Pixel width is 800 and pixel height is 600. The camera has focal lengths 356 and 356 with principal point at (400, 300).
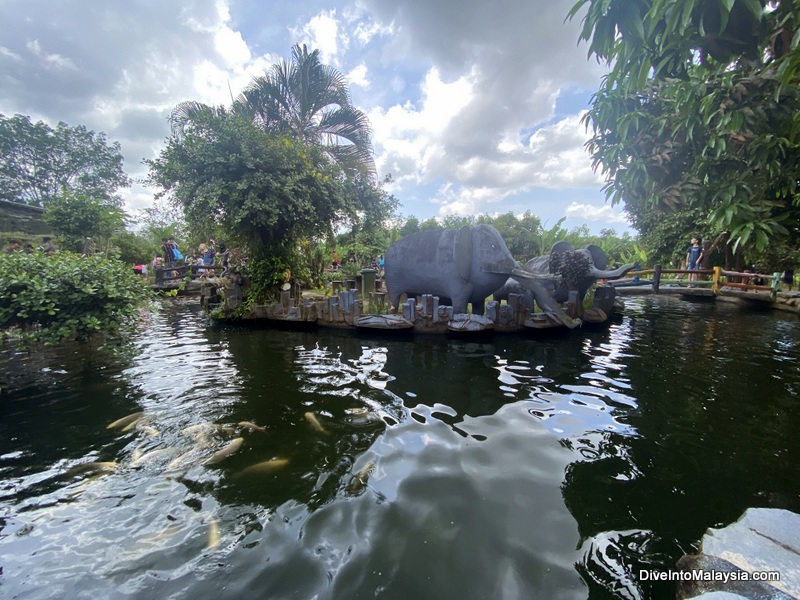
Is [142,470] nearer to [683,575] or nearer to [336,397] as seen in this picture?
[336,397]

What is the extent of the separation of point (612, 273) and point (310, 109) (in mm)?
10665

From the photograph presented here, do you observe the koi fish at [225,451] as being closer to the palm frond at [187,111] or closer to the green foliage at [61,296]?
the green foliage at [61,296]

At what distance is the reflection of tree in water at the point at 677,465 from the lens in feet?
6.99

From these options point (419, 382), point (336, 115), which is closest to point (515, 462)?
point (419, 382)

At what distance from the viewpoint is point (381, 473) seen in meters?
2.89

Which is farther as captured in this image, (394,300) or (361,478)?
(394,300)

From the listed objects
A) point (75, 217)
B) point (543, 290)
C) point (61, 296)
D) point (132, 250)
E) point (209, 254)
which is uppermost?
point (75, 217)

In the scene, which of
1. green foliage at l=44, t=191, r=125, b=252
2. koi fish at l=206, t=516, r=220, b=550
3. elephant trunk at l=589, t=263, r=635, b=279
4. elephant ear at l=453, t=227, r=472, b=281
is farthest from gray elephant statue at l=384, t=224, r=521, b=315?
green foliage at l=44, t=191, r=125, b=252

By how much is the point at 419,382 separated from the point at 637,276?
38.0 feet

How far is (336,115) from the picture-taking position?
1223 centimetres

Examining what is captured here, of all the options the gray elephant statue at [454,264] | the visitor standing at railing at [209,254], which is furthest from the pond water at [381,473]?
the visitor standing at railing at [209,254]

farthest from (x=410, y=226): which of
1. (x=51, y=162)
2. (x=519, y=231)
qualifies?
(x=51, y=162)

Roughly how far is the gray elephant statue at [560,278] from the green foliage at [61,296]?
6.62 meters

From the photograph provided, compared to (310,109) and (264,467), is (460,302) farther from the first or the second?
(310,109)
